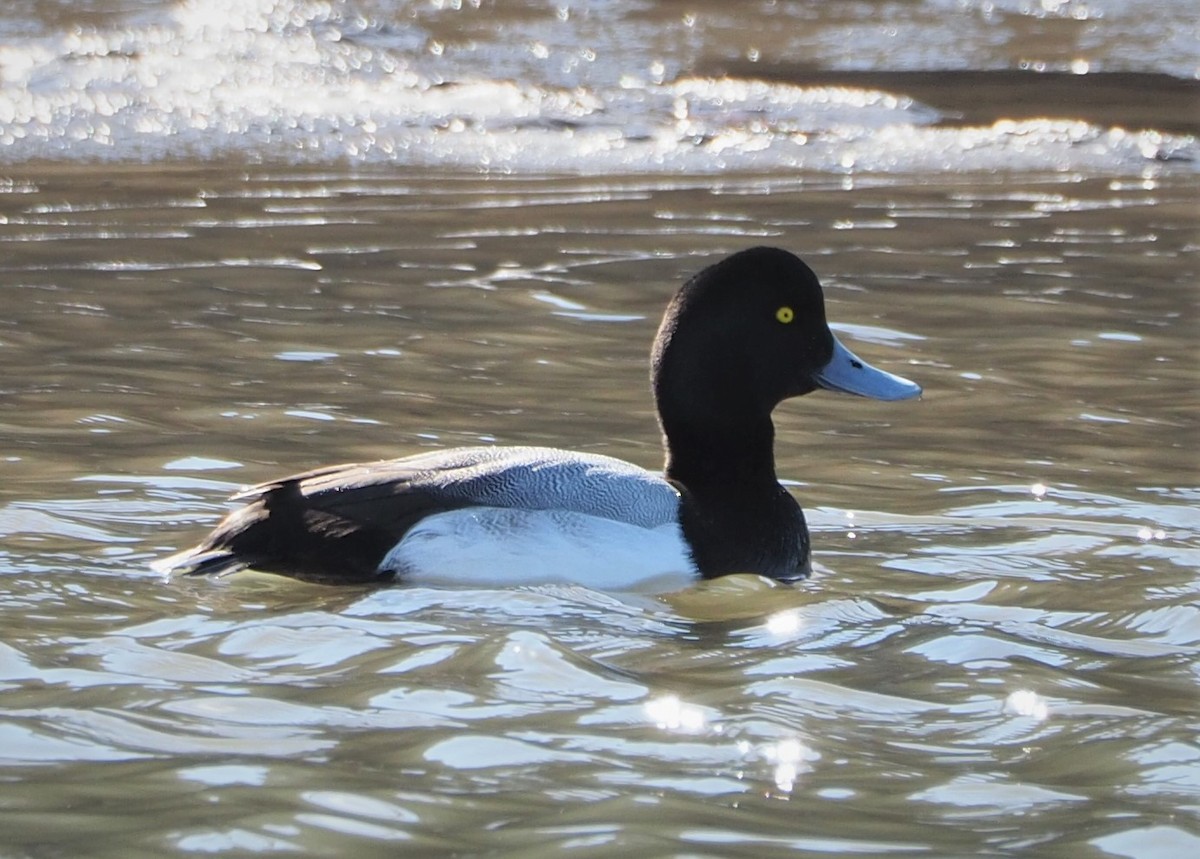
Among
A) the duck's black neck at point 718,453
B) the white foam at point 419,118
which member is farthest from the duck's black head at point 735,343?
the white foam at point 419,118

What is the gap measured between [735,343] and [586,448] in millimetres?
1072

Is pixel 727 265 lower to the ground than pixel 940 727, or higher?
higher

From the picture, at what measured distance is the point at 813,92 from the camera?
49.8 ft

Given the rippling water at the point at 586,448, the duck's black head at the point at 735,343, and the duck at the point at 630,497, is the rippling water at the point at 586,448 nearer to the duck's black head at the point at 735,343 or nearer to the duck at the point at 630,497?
the duck at the point at 630,497

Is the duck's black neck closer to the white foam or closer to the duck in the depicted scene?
the duck

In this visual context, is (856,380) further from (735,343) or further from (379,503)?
(379,503)

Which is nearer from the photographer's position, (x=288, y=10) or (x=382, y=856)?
(x=382, y=856)

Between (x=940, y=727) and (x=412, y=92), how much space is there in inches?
442

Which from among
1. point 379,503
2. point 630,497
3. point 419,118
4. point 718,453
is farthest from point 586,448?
point 419,118

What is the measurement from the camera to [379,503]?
5242mm

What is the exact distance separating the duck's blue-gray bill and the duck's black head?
103mm

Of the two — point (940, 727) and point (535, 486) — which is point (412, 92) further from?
point (940, 727)

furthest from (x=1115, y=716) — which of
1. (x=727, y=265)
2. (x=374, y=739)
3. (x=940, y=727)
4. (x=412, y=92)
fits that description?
(x=412, y=92)

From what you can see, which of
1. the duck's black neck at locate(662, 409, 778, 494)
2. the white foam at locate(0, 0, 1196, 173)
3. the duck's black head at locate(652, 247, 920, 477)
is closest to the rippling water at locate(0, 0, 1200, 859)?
the white foam at locate(0, 0, 1196, 173)
